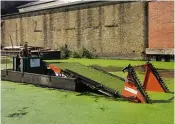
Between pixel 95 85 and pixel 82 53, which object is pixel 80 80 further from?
pixel 82 53

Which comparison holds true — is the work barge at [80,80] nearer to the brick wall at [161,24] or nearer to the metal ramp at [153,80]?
the metal ramp at [153,80]

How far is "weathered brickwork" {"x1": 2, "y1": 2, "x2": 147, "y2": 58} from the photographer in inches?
752

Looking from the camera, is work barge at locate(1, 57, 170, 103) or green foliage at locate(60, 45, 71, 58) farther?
green foliage at locate(60, 45, 71, 58)

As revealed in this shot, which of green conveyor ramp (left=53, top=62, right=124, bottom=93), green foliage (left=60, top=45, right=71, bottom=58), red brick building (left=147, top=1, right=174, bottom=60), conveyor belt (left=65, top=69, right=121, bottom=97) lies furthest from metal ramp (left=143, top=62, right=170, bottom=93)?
green foliage (left=60, top=45, right=71, bottom=58)

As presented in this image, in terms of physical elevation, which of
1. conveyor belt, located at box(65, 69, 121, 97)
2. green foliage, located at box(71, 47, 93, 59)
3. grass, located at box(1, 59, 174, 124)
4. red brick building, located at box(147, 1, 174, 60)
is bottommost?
grass, located at box(1, 59, 174, 124)

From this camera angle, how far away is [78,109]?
694 cm

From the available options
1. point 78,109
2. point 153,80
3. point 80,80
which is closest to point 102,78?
point 80,80

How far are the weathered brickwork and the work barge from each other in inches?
363

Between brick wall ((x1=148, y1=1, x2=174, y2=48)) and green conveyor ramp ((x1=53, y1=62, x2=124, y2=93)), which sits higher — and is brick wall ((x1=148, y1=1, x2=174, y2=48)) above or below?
above

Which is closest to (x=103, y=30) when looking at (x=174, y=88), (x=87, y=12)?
(x=87, y=12)

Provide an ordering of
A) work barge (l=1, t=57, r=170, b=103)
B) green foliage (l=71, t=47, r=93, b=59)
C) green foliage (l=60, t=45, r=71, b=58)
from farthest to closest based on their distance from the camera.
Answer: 1. green foliage (l=60, t=45, r=71, b=58)
2. green foliage (l=71, t=47, r=93, b=59)
3. work barge (l=1, t=57, r=170, b=103)

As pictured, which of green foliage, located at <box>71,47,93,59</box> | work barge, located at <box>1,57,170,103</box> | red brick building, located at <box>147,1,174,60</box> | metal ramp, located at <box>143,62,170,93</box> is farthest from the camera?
green foliage, located at <box>71,47,93,59</box>

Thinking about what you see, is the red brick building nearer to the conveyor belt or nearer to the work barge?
the work barge

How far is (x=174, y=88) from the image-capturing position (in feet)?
30.3
